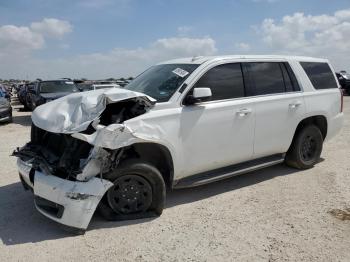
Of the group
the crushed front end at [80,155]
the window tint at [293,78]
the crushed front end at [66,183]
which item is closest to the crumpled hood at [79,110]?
the crushed front end at [80,155]

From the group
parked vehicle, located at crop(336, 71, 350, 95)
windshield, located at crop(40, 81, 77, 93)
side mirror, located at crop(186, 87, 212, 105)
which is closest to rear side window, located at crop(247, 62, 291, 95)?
side mirror, located at crop(186, 87, 212, 105)

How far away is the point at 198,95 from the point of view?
15.1 feet

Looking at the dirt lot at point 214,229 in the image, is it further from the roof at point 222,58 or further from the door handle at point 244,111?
the roof at point 222,58

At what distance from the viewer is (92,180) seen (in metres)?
4.10

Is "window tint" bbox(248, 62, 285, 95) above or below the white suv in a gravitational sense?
above

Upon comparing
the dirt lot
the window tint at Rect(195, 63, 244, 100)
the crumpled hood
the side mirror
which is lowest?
the dirt lot

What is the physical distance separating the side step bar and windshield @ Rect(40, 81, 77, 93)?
1152 centimetres

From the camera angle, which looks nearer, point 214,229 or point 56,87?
point 214,229

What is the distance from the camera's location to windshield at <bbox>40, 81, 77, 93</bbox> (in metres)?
15.6

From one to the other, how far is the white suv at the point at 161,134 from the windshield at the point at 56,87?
34.7 feet

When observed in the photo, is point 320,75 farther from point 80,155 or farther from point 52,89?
point 52,89

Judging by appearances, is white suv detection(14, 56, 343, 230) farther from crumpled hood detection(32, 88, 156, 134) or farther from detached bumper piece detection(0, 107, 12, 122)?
detached bumper piece detection(0, 107, 12, 122)

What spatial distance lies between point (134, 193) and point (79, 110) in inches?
45.4

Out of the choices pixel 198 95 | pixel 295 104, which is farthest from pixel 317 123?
pixel 198 95
